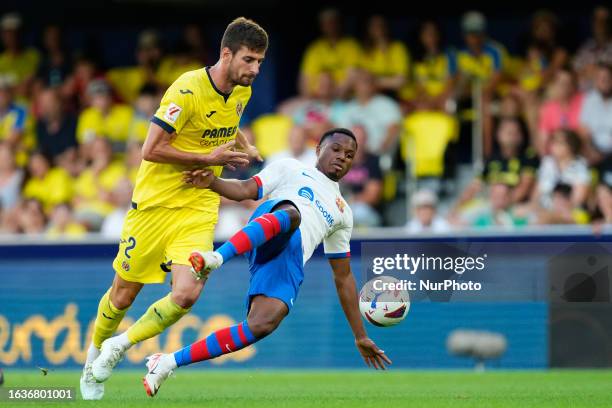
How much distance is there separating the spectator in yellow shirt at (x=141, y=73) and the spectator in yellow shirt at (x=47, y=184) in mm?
1614

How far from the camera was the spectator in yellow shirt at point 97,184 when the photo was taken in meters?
16.2

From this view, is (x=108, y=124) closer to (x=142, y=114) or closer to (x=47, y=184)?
(x=142, y=114)

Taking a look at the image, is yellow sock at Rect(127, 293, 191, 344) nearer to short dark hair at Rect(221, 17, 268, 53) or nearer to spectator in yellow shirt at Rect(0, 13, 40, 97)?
short dark hair at Rect(221, 17, 268, 53)

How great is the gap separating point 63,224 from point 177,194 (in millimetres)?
7631

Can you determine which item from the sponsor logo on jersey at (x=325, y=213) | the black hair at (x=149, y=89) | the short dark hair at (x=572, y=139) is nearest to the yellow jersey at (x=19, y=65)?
the black hair at (x=149, y=89)

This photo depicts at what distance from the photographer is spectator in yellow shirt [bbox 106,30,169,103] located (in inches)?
715

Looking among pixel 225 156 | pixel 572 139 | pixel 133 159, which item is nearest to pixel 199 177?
pixel 225 156

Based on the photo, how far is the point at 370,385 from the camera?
34.3ft

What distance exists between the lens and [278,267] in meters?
8.38

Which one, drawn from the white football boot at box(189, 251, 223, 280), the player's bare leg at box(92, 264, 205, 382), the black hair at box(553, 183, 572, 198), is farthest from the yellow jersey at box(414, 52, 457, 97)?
the white football boot at box(189, 251, 223, 280)

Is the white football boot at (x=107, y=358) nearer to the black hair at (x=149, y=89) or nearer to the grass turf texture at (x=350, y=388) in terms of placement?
the grass turf texture at (x=350, y=388)

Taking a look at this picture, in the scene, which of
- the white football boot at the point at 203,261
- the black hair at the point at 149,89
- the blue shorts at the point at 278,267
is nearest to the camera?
the white football boot at the point at 203,261

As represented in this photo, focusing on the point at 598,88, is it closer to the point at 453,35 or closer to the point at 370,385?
the point at 453,35

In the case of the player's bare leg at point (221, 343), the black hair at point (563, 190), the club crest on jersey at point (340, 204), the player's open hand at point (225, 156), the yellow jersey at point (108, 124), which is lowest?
the player's bare leg at point (221, 343)
